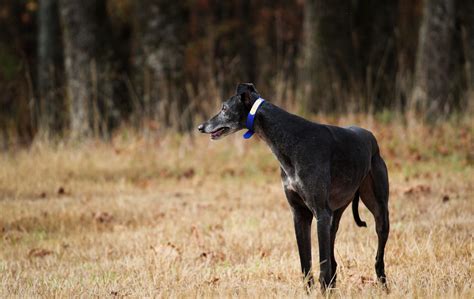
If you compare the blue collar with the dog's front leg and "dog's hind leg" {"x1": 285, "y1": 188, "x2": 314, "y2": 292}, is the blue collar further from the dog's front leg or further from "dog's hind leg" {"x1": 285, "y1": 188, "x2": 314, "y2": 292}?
the dog's front leg

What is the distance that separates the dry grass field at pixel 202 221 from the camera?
5.40 m

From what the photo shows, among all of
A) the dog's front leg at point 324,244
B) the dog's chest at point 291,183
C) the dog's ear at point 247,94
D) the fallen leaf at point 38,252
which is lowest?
the fallen leaf at point 38,252

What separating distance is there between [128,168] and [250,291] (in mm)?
6776

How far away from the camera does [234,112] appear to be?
4.87m

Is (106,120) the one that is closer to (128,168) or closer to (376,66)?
(128,168)

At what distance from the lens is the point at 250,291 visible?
497 centimetres

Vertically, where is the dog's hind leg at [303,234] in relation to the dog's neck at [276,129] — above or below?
below

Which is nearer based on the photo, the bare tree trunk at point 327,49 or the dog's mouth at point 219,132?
the dog's mouth at point 219,132

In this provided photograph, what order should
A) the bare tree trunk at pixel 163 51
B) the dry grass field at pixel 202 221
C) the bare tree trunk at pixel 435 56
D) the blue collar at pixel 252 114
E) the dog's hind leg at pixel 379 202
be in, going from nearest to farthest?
the blue collar at pixel 252 114 → the dog's hind leg at pixel 379 202 → the dry grass field at pixel 202 221 → the bare tree trunk at pixel 435 56 → the bare tree trunk at pixel 163 51

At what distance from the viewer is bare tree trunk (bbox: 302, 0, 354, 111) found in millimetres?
14305

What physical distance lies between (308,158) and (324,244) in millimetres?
598

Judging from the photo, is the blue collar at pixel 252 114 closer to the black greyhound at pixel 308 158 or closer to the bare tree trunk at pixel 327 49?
the black greyhound at pixel 308 158

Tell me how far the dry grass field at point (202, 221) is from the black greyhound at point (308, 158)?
0.45m

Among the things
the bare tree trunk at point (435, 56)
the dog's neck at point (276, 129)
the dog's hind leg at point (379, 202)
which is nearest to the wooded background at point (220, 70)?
the bare tree trunk at point (435, 56)
